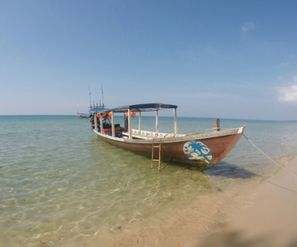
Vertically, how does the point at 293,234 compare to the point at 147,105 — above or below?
below

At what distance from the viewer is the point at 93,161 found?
53.0ft

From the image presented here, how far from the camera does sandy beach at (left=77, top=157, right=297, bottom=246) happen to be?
611cm

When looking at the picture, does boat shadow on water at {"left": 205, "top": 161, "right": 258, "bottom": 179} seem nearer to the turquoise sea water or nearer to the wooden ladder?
the turquoise sea water

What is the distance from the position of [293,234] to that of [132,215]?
3788mm

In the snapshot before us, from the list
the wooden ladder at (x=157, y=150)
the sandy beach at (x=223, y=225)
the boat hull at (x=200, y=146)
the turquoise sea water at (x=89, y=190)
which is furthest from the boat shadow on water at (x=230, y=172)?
the sandy beach at (x=223, y=225)

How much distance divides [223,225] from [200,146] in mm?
5693

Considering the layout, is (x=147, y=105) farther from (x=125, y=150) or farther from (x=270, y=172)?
(x=270, y=172)

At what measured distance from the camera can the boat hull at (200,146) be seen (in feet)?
38.7

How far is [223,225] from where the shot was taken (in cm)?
689

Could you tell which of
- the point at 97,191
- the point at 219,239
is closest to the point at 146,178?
the point at 97,191

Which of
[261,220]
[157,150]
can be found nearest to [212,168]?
[157,150]

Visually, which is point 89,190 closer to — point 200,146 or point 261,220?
point 200,146

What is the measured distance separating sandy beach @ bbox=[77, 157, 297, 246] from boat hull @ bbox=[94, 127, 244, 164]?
9.31 feet

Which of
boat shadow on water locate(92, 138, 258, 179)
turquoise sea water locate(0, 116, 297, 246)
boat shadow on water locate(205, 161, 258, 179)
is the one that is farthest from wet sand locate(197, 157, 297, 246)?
boat shadow on water locate(92, 138, 258, 179)
